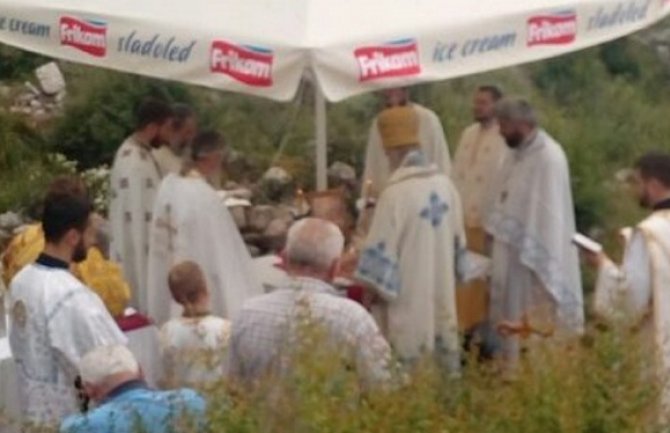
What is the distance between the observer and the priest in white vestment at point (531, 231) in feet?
40.9

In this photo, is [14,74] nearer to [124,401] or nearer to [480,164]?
[480,164]

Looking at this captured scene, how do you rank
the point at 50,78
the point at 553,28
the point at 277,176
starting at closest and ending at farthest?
the point at 553,28 < the point at 277,176 < the point at 50,78

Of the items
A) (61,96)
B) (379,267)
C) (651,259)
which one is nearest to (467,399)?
(651,259)

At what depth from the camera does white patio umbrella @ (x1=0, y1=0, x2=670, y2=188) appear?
33.9 ft

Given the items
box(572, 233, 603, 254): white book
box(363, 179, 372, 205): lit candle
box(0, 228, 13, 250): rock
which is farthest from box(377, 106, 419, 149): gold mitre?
box(0, 228, 13, 250): rock

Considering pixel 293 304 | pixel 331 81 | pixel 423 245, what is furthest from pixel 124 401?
pixel 423 245

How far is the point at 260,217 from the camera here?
15.2 m

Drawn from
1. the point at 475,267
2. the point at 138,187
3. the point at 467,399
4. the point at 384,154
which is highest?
the point at 384,154

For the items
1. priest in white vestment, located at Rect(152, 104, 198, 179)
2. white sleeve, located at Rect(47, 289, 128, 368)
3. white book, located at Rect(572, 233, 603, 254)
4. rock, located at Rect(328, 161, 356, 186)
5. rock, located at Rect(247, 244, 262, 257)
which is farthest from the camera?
rock, located at Rect(328, 161, 356, 186)

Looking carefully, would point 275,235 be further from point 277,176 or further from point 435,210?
point 277,176

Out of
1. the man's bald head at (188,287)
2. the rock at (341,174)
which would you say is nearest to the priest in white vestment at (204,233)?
the man's bald head at (188,287)

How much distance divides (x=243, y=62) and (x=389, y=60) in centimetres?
60

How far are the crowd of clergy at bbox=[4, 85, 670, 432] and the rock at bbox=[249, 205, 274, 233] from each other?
1381 millimetres

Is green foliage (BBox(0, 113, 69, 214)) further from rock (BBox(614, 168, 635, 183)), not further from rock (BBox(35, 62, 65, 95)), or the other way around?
rock (BBox(614, 168, 635, 183))
